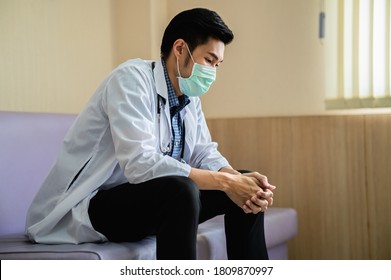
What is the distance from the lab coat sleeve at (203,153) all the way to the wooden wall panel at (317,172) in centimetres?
98

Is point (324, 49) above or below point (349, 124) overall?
above

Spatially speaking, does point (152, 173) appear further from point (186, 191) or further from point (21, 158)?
point (21, 158)

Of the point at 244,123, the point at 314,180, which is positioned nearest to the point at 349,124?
the point at 314,180

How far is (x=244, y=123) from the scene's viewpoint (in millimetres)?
3227

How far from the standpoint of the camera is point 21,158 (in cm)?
229

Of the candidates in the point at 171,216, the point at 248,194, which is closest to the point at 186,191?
the point at 171,216

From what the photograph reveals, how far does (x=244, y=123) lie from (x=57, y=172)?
1.50 m

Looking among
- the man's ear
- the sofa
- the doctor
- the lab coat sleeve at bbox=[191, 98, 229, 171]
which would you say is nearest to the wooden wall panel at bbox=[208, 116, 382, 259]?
the sofa

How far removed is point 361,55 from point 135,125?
5.03ft

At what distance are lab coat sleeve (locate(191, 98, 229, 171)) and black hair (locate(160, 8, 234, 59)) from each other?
28 cm

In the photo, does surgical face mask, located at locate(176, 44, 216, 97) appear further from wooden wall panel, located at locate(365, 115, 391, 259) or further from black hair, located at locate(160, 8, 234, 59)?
wooden wall panel, located at locate(365, 115, 391, 259)

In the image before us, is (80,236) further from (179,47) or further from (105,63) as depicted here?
(105,63)

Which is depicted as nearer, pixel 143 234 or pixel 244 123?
pixel 143 234

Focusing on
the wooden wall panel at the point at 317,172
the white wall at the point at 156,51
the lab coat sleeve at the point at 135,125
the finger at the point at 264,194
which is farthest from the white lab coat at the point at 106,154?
the wooden wall panel at the point at 317,172
